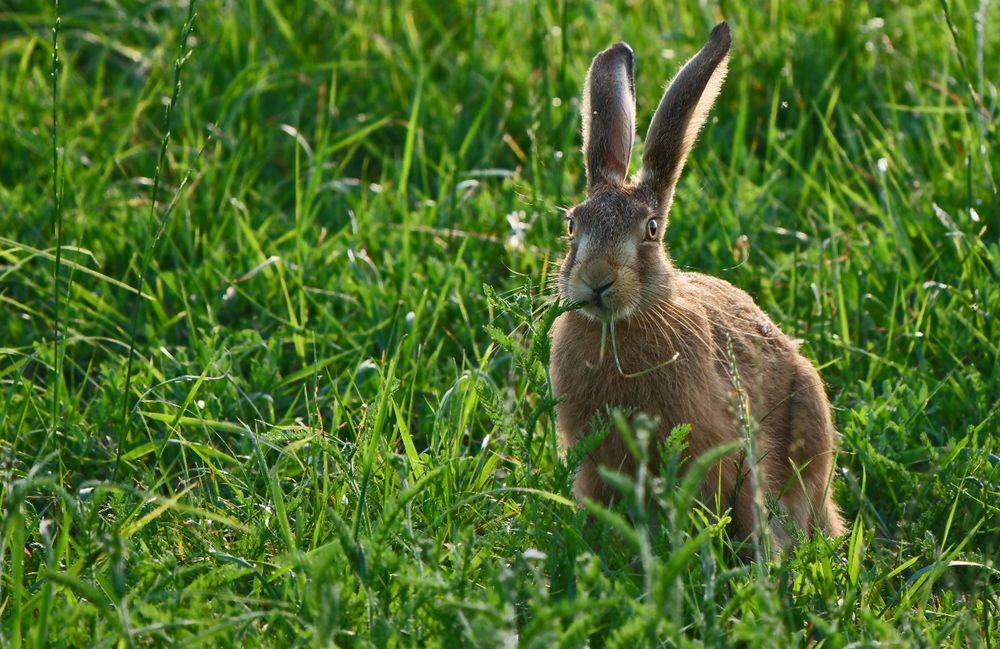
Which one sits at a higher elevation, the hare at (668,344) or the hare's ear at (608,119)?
the hare's ear at (608,119)

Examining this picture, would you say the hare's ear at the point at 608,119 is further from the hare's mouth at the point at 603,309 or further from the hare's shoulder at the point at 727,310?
the hare's mouth at the point at 603,309

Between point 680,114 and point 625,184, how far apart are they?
28 cm

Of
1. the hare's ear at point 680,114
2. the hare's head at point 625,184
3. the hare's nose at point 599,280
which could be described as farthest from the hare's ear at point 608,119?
the hare's nose at point 599,280

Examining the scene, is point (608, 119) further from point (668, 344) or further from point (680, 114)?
point (668, 344)

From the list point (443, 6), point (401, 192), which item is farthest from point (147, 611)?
point (443, 6)

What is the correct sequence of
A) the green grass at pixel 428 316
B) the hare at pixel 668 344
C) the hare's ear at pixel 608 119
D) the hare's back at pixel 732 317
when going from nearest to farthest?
the green grass at pixel 428 316, the hare at pixel 668 344, the hare's back at pixel 732 317, the hare's ear at pixel 608 119

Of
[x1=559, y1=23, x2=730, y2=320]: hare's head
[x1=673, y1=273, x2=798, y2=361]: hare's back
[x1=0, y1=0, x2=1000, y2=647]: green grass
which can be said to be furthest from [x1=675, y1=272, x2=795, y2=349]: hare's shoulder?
[x1=0, y1=0, x2=1000, y2=647]: green grass

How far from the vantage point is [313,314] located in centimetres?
489

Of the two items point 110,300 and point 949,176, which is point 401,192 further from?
point 949,176

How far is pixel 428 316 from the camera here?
4672 mm

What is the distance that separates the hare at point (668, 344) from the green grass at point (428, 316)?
5.7 inches

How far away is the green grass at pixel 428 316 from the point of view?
3.00 m

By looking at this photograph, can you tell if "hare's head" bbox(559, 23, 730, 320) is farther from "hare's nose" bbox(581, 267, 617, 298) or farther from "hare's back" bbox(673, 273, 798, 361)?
"hare's back" bbox(673, 273, 798, 361)

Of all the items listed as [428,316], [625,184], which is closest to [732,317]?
[625,184]
